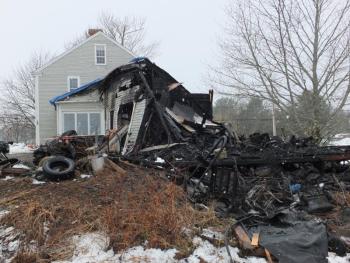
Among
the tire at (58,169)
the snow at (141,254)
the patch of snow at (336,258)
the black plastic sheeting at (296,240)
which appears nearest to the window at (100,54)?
the tire at (58,169)

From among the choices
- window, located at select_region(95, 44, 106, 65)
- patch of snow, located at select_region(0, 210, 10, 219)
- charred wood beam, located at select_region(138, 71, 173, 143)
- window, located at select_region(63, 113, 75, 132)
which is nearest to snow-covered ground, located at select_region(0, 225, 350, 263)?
patch of snow, located at select_region(0, 210, 10, 219)

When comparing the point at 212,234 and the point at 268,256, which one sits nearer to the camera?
the point at 268,256

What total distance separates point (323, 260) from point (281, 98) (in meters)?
12.7

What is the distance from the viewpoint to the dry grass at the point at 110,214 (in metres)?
4.53

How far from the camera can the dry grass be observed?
→ 4531 mm

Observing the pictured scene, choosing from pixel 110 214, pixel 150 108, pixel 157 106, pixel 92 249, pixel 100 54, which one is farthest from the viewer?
pixel 100 54

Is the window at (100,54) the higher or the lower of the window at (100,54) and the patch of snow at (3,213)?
the higher

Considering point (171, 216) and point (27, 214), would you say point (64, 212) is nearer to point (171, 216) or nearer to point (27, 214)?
point (27, 214)

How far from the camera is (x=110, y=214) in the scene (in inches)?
198

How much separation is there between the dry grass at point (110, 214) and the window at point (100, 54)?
16.5 meters

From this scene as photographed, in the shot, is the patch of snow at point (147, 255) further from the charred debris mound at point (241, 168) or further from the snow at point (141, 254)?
the charred debris mound at point (241, 168)

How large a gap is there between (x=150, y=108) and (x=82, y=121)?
8.46 meters

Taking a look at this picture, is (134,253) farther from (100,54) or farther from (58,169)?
(100,54)

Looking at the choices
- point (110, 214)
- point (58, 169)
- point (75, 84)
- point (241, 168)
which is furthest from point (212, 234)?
point (75, 84)
